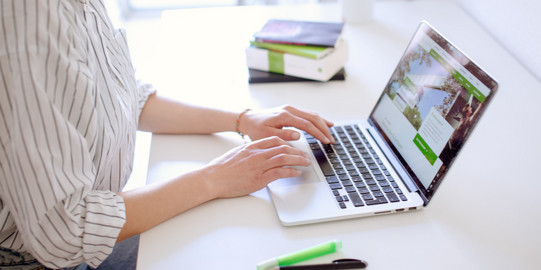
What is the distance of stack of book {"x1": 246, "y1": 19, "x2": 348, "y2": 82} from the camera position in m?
1.26

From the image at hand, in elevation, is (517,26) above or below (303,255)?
above

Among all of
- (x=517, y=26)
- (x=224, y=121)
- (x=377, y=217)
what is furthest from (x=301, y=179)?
(x=517, y=26)

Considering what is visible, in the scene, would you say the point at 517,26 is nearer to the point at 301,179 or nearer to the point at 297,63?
the point at 297,63

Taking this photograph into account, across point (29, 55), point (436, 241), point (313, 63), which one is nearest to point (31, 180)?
point (29, 55)

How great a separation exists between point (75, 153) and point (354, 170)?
1.61ft

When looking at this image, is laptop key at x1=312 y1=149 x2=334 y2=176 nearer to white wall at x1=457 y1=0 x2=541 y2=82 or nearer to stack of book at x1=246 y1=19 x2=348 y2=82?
stack of book at x1=246 y1=19 x2=348 y2=82

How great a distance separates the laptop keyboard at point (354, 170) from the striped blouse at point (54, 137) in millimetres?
382

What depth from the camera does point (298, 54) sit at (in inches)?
49.6

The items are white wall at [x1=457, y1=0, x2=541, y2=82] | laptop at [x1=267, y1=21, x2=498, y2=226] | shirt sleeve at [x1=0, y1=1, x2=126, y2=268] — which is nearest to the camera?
shirt sleeve at [x1=0, y1=1, x2=126, y2=268]

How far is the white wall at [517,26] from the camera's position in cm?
120

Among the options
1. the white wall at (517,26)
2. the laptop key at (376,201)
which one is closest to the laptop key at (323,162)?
the laptop key at (376,201)

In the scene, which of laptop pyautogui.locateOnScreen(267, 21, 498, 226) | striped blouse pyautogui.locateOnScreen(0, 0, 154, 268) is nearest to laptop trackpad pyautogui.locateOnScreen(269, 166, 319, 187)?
laptop pyautogui.locateOnScreen(267, 21, 498, 226)

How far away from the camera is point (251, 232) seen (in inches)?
31.3

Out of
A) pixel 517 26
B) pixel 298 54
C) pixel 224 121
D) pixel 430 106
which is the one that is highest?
pixel 517 26
